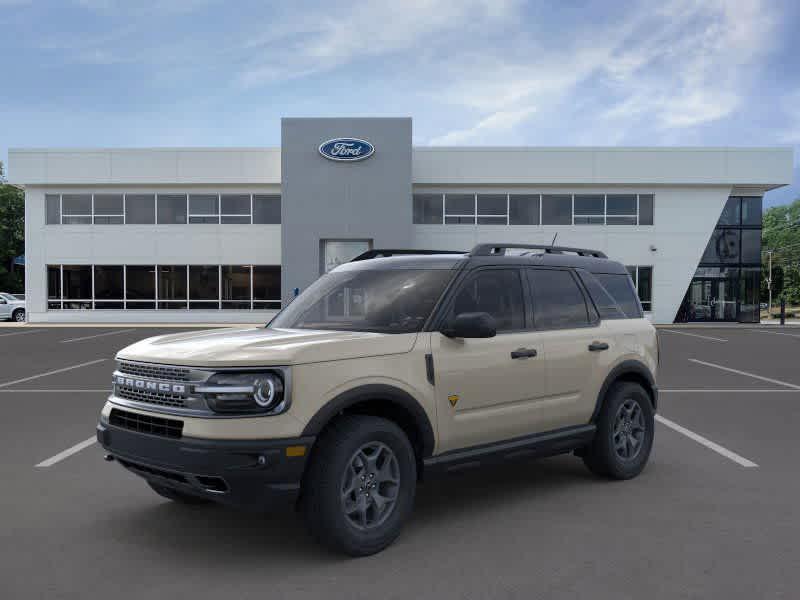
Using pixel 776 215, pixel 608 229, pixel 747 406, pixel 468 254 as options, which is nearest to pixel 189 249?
pixel 608 229

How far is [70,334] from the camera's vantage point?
24.7 meters

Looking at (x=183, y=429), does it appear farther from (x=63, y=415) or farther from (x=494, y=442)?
(x=63, y=415)

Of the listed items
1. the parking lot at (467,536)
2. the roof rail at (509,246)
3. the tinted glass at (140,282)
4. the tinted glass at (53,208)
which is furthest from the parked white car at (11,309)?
the roof rail at (509,246)

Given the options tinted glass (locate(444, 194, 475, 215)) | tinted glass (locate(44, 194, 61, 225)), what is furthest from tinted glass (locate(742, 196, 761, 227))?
tinted glass (locate(44, 194, 61, 225))

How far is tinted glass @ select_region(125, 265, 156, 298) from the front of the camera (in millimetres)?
32031

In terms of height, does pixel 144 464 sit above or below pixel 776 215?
below

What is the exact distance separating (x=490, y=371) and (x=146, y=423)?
2.15 metres

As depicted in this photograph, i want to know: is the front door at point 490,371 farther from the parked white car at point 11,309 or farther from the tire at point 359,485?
the parked white car at point 11,309

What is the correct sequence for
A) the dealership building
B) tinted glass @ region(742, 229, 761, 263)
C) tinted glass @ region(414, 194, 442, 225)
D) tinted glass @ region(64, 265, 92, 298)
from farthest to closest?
tinted glass @ region(742, 229, 761, 263), tinted glass @ region(64, 265, 92, 298), tinted glass @ region(414, 194, 442, 225), the dealership building

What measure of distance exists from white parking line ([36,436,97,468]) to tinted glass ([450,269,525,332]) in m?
4.05

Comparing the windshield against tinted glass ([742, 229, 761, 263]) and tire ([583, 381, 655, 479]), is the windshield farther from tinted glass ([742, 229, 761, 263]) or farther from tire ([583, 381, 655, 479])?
tinted glass ([742, 229, 761, 263])

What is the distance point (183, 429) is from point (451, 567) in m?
1.64

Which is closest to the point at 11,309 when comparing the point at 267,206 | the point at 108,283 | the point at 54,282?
the point at 54,282

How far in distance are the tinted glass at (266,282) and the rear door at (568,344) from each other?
27215 millimetres
